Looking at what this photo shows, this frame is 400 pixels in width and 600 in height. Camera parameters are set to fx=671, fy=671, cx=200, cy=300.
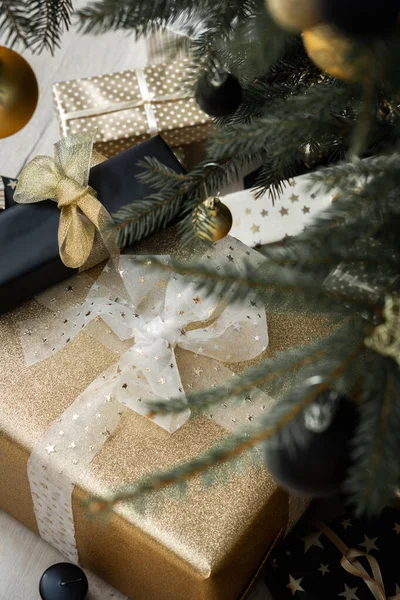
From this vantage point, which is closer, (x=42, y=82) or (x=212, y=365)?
(x=212, y=365)

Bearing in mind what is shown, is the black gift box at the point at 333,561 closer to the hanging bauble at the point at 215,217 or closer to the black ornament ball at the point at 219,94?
the hanging bauble at the point at 215,217

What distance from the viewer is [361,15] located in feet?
1.23

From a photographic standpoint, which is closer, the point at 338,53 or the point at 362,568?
the point at 338,53

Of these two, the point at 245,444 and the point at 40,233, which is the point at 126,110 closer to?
the point at 40,233

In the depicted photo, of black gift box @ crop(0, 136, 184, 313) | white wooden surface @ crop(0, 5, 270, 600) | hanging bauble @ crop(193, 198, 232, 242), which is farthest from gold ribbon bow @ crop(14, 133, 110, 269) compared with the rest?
white wooden surface @ crop(0, 5, 270, 600)

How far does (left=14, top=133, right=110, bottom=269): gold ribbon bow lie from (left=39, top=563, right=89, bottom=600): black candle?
46cm

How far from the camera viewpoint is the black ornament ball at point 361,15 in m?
0.37

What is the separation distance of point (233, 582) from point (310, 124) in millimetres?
611

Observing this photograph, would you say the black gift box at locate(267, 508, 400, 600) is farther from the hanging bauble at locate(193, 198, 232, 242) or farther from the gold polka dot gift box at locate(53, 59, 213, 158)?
the gold polka dot gift box at locate(53, 59, 213, 158)

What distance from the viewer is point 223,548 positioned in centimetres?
80

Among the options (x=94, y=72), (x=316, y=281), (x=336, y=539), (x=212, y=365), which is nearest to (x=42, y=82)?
(x=94, y=72)

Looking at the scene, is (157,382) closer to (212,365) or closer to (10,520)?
(212,365)

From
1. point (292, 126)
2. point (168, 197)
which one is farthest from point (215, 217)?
point (292, 126)

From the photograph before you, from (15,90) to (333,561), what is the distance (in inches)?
32.6
